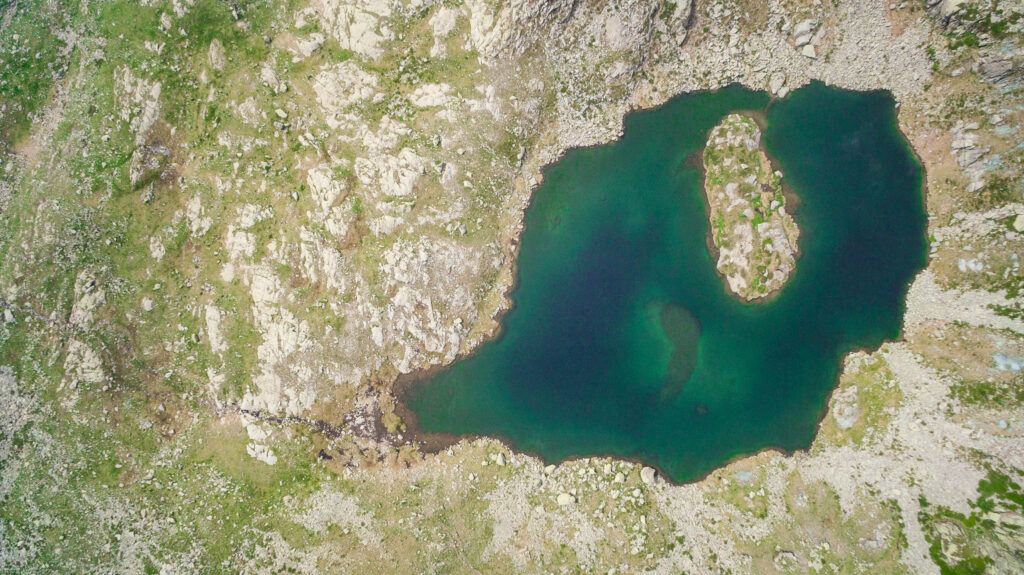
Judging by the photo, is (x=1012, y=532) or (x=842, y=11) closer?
(x=1012, y=532)

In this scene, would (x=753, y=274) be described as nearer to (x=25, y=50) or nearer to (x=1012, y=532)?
(x=1012, y=532)

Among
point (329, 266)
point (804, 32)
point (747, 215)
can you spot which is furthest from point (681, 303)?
point (329, 266)

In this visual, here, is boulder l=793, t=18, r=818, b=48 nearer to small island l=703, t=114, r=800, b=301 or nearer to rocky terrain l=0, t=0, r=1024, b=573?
rocky terrain l=0, t=0, r=1024, b=573

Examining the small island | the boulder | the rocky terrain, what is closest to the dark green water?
the small island

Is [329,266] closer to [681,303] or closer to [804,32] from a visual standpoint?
[681,303]

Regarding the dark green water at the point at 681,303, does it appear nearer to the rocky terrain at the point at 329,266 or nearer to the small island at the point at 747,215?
the small island at the point at 747,215

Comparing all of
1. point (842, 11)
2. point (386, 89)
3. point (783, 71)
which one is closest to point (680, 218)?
point (783, 71)
